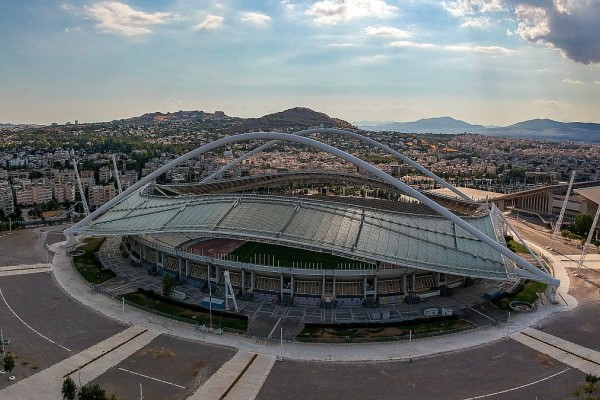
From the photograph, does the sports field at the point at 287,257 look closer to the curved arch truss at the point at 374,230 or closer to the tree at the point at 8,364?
the curved arch truss at the point at 374,230

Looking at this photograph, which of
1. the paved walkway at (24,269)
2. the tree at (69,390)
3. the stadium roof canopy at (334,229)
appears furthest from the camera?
the paved walkway at (24,269)

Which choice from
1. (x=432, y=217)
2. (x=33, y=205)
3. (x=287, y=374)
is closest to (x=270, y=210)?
(x=432, y=217)

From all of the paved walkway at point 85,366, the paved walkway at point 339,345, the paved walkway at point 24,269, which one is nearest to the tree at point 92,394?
the paved walkway at point 85,366

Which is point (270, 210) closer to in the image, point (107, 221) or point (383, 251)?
point (383, 251)

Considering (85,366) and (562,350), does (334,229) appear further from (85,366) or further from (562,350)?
(85,366)

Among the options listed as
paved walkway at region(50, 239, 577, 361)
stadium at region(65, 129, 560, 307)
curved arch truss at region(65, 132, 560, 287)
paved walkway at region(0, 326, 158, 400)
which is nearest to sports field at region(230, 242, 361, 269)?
stadium at region(65, 129, 560, 307)

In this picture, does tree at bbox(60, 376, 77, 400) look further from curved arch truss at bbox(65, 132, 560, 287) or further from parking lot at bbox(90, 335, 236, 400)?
curved arch truss at bbox(65, 132, 560, 287)

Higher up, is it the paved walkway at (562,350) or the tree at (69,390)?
the tree at (69,390)
